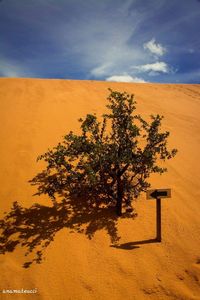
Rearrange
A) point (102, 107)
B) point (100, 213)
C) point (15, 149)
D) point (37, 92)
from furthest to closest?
1. point (37, 92)
2. point (102, 107)
3. point (15, 149)
4. point (100, 213)

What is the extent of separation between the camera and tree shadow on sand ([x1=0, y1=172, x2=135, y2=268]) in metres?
5.22

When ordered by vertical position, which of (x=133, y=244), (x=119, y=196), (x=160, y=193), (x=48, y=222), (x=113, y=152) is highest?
(x=113, y=152)

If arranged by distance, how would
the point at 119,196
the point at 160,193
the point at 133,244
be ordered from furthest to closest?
the point at 119,196 → the point at 133,244 → the point at 160,193

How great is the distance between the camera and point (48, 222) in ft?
19.0

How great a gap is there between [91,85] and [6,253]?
15.2 m

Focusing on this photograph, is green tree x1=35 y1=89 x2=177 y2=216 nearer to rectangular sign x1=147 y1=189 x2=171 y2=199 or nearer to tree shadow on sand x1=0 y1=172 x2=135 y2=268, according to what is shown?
tree shadow on sand x1=0 y1=172 x2=135 y2=268

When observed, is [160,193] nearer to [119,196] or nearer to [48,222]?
[119,196]

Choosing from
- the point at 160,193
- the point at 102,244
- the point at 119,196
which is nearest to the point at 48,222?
the point at 102,244

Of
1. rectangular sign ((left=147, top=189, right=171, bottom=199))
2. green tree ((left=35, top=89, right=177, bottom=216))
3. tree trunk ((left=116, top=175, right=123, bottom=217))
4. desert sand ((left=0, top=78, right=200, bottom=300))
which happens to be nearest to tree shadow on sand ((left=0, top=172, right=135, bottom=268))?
desert sand ((left=0, top=78, right=200, bottom=300))

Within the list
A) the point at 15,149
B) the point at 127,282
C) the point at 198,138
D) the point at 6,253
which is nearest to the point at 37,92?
the point at 15,149

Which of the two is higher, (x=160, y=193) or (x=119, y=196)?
(x=160, y=193)

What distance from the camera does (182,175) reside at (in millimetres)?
8219

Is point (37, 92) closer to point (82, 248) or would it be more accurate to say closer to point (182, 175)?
point (182, 175)

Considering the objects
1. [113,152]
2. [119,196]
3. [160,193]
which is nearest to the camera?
[160,193]
